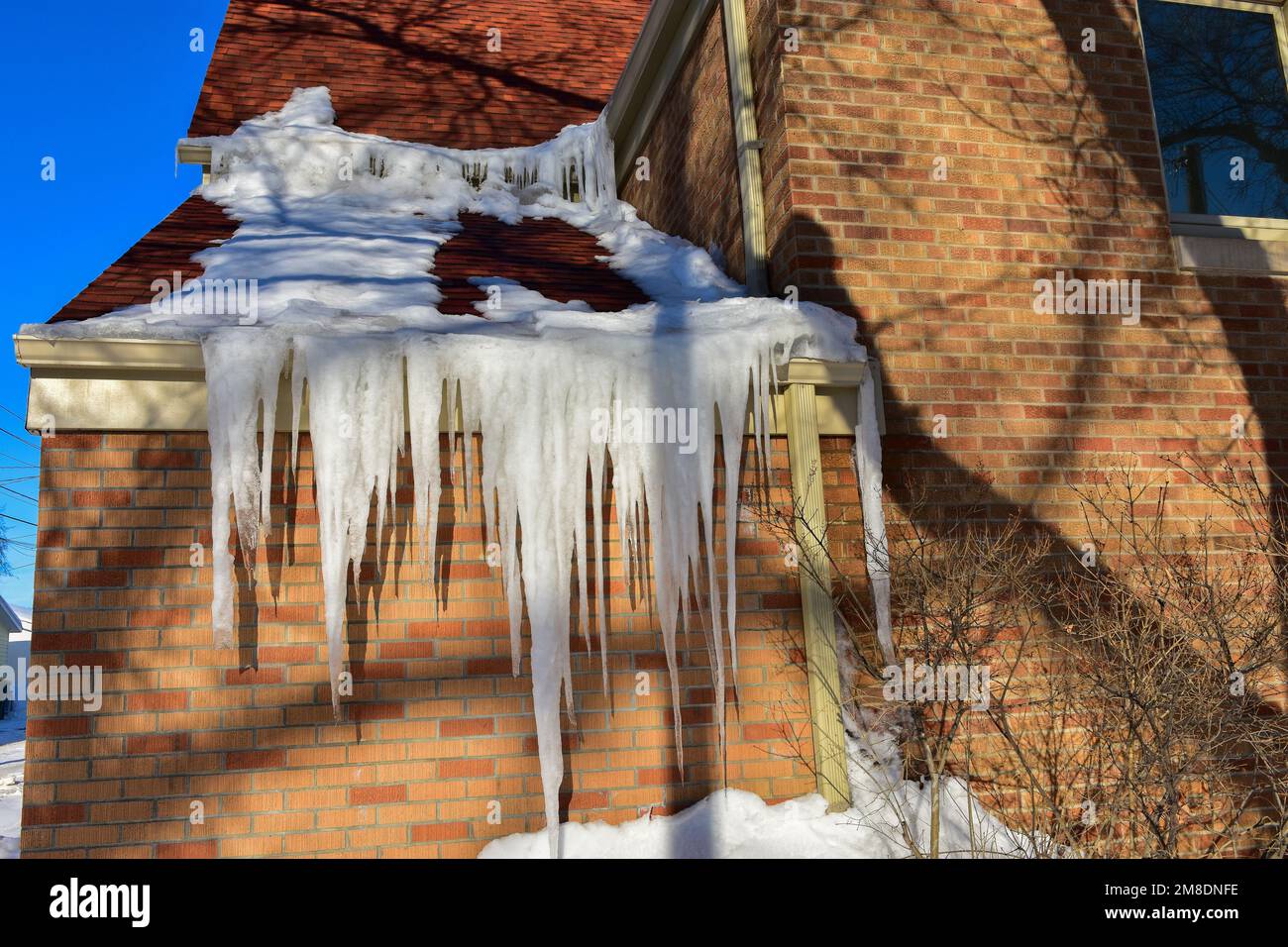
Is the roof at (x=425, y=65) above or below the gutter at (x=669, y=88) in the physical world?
above

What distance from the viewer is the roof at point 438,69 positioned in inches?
319

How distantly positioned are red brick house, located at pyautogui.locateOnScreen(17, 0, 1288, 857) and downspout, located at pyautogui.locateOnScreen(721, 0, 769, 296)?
0.02m

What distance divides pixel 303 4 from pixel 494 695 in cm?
834

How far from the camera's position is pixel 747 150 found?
5496 mm

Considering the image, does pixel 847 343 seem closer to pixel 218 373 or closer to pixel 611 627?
pixel 611 627

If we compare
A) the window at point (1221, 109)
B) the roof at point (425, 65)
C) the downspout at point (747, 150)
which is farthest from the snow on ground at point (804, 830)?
the roof at point (425, 65)

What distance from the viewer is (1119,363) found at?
5328mm

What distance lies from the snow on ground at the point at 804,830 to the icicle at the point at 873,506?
579 millimetres

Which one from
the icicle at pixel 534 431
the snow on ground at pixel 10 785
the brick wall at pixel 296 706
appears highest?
the icicle at pixel 534 431

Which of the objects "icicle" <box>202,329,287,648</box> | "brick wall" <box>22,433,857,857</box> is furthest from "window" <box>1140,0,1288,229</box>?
"icicle" <box>202,329,287,648</box>

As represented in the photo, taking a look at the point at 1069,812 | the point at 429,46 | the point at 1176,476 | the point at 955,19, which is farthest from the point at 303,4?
the point at 1069,812

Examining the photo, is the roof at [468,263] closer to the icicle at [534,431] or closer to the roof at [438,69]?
the roof at [438,69]

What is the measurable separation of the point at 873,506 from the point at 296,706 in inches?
111

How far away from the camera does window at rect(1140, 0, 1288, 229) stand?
19.3 feet
